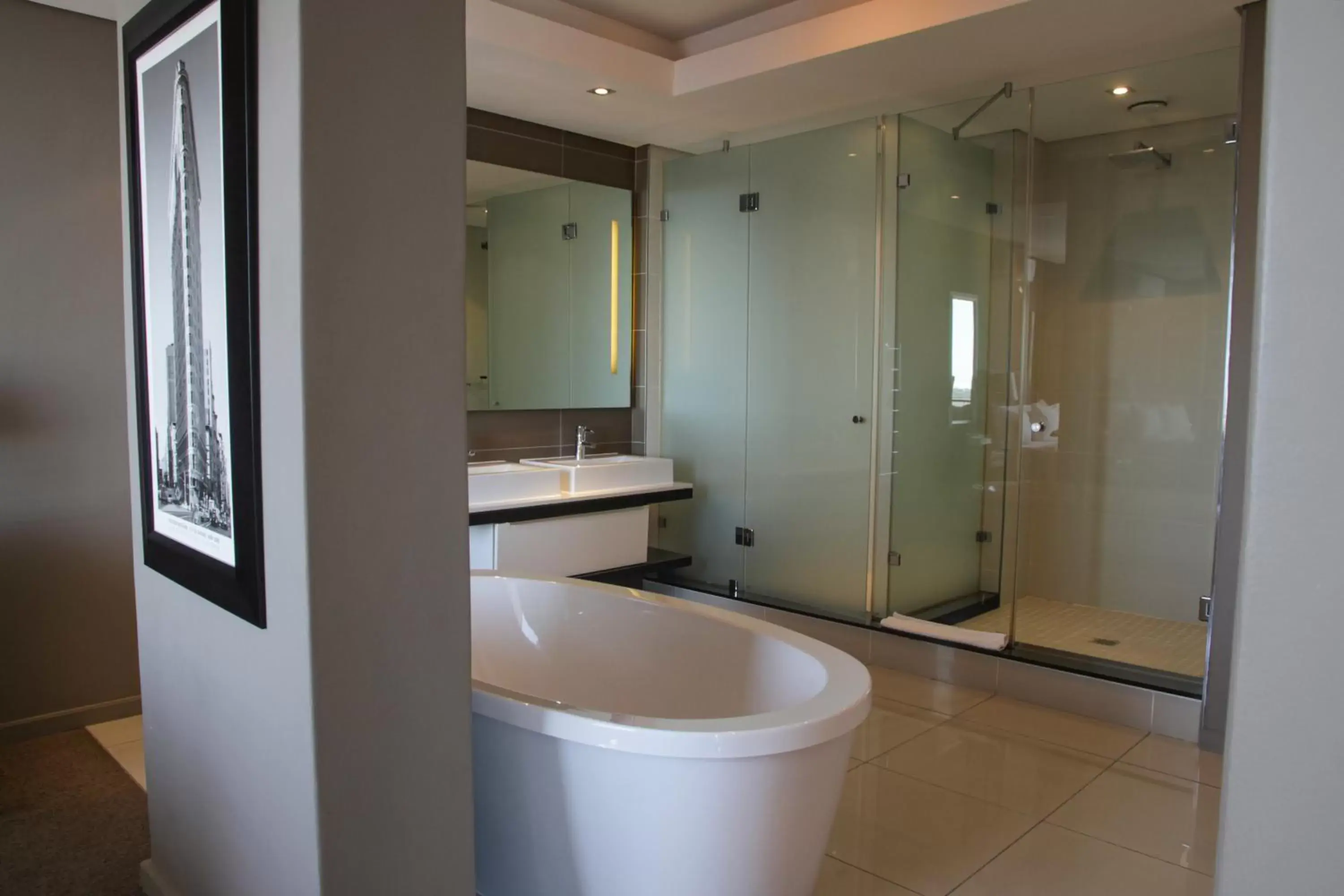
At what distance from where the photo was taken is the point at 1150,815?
2.87m

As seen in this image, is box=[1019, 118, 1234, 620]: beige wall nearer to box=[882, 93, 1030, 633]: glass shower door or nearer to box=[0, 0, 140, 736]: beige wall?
box=[882, 93, 1030, 633]: glass shower door

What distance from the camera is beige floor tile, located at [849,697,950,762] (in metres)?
3.36

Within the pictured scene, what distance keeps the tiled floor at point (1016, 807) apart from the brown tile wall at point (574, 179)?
6.97ft

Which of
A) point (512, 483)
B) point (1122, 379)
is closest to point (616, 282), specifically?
point (512, 483)

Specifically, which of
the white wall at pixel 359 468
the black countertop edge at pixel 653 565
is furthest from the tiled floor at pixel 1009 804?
the black countertop edge at pixel 653 565

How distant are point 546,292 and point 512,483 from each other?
1.13m

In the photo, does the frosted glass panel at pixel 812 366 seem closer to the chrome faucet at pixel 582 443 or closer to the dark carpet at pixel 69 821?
the chrome faucet at pixel 582 443

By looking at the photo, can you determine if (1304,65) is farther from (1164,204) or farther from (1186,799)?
(1164,204)

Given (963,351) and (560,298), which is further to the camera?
(560,298)

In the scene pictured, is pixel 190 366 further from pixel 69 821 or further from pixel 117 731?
pixel 117 731

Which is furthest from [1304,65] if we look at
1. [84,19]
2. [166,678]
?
[84,19]

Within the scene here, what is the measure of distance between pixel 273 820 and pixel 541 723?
55 cm

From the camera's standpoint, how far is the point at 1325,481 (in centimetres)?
56

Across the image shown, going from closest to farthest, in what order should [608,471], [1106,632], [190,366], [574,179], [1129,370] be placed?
[190,366]
[1106,632]
[1129,370]
[608,471]
[574,179]
